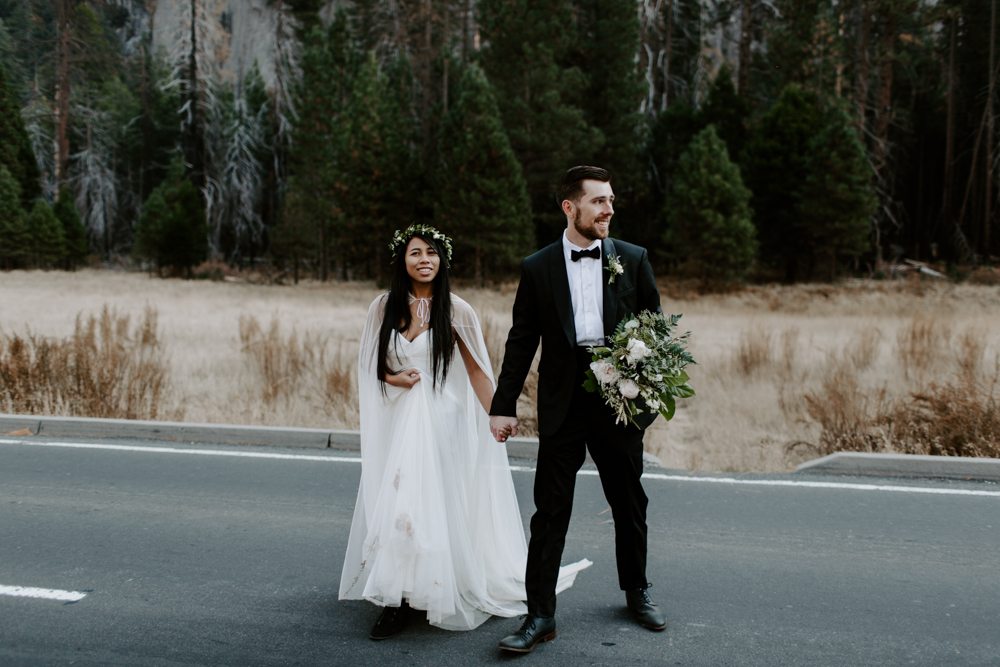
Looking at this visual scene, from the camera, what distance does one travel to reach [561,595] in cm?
398

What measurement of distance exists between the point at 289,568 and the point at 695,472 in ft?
11.7

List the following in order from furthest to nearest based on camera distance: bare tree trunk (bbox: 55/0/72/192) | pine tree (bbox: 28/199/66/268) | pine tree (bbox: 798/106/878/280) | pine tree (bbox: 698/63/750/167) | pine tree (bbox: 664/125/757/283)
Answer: bare tree trunk (bbox: 55/0/72/192), pine tree (bbox: 28/199/66/268), pine tree (bbox: 698/63/750/167), pine tree (bbox: 798/106/878/280), pine tree (bbox: 664/125/757/283)

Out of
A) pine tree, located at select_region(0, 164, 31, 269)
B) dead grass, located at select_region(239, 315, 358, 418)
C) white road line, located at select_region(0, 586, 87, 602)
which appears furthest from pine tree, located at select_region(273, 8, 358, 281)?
white road line, located at select_region(0, 586, 87, 602)

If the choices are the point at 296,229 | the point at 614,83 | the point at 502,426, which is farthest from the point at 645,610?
the point at 296,229

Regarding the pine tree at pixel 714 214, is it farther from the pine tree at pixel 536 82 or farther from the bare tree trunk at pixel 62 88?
the bare tree trunk at pixel 62 88

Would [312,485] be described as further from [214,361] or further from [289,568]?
[214,361]

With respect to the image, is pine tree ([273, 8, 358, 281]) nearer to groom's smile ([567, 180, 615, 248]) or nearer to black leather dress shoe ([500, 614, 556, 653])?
groom's smile ([567, 180, 615, 248])

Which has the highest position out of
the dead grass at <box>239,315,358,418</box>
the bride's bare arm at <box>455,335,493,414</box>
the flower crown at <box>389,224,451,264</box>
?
the flower crown at <box>389,224,451,264</box>

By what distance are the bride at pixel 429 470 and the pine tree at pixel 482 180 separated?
23187mm

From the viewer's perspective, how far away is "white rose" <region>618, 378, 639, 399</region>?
3090mm

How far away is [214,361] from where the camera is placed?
12.2 metres

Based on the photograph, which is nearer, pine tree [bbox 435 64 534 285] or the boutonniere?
the boutonniere

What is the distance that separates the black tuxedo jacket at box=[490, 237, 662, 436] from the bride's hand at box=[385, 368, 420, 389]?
45 centimetres

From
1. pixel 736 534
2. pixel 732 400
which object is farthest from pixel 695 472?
pixel 732 400
